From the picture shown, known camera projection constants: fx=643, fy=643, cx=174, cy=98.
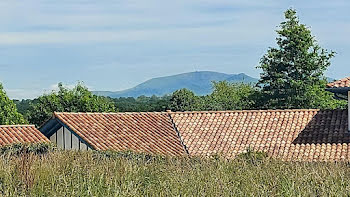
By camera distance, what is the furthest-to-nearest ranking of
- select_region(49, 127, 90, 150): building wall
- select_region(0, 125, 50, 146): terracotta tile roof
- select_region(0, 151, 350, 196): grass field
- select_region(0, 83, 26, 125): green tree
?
select_region(0, 83, 26, 125): green tree → select_region(49, 127, 90, 150): building wall → select_region(0, 125, 50, 146): terracotta tile roof → select_region(0, 151, 350, 196): grass field

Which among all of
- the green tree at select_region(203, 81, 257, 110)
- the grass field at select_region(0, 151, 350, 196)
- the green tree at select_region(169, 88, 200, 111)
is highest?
the grass field at select_region(0, 151, 350, 196)

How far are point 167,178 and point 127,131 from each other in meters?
17.5

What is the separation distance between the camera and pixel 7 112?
36594mm

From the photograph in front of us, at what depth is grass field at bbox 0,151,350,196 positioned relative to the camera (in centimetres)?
551

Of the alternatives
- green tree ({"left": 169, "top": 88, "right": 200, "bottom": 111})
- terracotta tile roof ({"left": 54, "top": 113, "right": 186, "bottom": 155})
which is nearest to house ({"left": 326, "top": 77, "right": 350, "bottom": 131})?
terracotta tile roof ({"left": 54, "top": 113, "right": 186, "bottom": 155})

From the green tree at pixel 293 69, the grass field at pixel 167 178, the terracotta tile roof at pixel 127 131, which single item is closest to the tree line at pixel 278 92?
the green tree at pixel 293 69

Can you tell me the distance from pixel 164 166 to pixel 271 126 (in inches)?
667

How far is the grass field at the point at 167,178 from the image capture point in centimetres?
551

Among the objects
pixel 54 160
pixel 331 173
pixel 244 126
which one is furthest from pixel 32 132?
pixel 331 173

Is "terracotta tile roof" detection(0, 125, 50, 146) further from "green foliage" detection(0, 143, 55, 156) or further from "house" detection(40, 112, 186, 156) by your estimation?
"green foliage" detection(0, 143, 55, 156)

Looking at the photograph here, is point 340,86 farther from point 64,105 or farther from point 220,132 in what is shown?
point 64,105

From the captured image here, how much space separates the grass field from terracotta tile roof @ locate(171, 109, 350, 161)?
13998mm

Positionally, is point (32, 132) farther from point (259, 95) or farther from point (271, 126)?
point (259, 95)

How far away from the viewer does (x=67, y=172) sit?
20.8 ft
